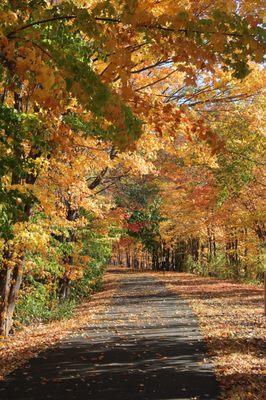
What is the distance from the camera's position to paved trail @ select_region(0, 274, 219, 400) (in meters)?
7.30

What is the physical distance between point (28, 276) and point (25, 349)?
4.58 m

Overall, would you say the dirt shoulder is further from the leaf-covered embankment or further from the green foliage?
the green foliage

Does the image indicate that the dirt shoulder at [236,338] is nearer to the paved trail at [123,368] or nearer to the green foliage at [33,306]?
the paved trail at [123,368]

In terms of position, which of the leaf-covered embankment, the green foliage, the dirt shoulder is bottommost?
the leaf-covered embankment

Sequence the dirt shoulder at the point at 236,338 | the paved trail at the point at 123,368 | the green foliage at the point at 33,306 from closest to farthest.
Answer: the paved trail at the point at 123,368 < the dirt shoulder at the point at 236,338 < the green foliage at the point at 33,306

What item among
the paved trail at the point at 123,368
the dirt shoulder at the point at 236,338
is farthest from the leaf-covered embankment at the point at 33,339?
the dirt shoulder at the point at 236,338

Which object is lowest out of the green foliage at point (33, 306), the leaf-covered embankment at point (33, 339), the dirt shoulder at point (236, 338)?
the leaf-covered embankment at point (33, 339)

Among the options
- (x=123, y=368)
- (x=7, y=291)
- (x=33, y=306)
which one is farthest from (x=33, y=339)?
(x=123, y=368)

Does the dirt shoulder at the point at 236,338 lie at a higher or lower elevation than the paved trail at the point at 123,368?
higher

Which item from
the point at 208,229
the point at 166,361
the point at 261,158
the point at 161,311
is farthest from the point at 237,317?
the point at 208,229

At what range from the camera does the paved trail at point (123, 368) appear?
23.9 feet

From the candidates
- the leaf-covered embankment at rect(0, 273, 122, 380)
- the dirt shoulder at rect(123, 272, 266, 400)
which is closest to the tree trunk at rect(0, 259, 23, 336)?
the leaf-covered embankment at rect(0, 273, 122, 380)

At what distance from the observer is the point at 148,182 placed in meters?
30.6

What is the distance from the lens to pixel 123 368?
8.93 meters
